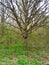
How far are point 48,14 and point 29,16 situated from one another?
1.67 m

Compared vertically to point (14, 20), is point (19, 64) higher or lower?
lower

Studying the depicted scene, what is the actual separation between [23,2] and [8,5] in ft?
4.25

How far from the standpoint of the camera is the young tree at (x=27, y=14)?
55.7ft

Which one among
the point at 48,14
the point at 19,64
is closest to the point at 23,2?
the point at 48,14

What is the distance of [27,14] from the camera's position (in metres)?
17.0

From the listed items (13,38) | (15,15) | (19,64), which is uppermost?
(15,15)

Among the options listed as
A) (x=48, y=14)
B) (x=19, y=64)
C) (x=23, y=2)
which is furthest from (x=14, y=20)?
(x=19, y=64)

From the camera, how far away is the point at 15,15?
16891mm

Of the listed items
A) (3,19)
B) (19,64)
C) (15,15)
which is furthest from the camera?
(3,19)

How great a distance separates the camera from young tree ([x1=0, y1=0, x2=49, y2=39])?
1698 cm

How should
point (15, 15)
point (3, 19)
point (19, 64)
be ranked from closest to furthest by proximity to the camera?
point (19, 64)
point (15, 15)
point (3, 19)

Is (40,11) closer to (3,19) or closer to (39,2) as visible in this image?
(39,2)

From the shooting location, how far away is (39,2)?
56.3ft

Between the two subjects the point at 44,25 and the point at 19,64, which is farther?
the point at 44,25
